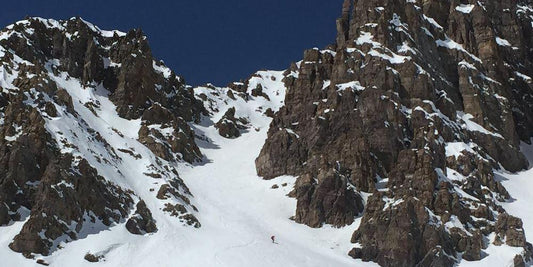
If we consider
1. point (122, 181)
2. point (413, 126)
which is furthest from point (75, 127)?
point (413, 126)

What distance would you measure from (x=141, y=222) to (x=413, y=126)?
41.4 m

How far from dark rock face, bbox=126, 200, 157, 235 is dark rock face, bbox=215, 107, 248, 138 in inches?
2099

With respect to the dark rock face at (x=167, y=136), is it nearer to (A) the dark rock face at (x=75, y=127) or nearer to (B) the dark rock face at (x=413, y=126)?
(A) the dark rock face at (x=75, y=127)

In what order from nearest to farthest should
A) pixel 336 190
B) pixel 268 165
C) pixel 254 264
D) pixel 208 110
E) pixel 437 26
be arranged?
pixel 254 264 < pixel 336 190 < pixel 268 165 < pixel 437 26 < pixel 208 110

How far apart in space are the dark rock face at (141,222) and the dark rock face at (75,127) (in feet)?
0.35

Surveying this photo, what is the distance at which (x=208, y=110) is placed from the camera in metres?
133

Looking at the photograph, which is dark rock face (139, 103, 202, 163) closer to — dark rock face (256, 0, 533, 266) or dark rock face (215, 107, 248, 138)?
dark rock face (215, 107, 248, 138)

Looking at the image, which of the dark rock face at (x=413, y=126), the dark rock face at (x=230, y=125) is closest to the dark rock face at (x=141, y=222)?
the dark rock face at (x=413, y=126)

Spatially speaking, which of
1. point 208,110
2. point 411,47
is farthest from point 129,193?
point 208,110

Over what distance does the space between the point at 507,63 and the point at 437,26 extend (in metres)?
15.7

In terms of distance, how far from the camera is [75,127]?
77.8 metres

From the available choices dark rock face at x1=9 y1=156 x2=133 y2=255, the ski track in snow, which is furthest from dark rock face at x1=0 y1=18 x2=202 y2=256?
the ski track in snow

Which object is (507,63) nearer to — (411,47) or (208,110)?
(411,47)

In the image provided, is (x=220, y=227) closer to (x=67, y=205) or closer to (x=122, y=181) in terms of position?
(x=122, y=181)
